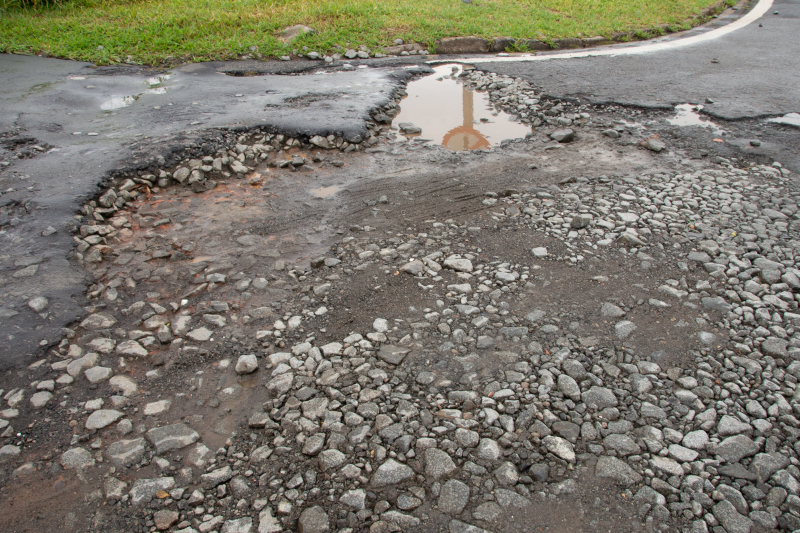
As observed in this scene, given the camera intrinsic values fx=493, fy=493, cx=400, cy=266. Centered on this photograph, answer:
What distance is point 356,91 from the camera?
641 centimetres

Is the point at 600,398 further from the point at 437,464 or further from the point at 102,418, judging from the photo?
the point at 102,418

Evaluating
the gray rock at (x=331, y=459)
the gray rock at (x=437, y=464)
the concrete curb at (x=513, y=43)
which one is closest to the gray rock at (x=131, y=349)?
the gray rock at (x=331, y=459)

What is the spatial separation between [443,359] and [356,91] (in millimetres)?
4757

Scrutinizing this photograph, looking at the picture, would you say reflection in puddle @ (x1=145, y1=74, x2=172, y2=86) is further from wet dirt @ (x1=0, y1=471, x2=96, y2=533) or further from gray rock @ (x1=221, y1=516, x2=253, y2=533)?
gray rock @ (x1=221, y1=516, x2=253, y2=533)

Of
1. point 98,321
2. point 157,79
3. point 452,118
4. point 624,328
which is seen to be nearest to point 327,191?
point 98,321

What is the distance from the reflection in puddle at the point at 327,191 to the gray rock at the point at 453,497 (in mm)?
2886

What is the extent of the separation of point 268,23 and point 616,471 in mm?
9313

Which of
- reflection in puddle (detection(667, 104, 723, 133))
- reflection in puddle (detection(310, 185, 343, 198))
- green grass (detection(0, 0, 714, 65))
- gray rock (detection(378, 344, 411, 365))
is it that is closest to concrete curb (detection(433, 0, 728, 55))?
green grass (detection(0, 0, 714, 65))

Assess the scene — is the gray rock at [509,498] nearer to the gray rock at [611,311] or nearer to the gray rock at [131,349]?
the gray rock at [611,311]

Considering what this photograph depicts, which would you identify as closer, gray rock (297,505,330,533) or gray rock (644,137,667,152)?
gray rock (297,505,330,533)

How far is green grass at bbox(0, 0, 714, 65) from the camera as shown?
8.09 metres

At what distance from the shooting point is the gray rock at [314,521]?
6.21ft

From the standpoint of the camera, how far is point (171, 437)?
2.29 m

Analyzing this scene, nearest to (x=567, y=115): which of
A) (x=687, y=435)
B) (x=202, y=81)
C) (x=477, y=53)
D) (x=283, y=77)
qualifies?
(x=477, y=53)
